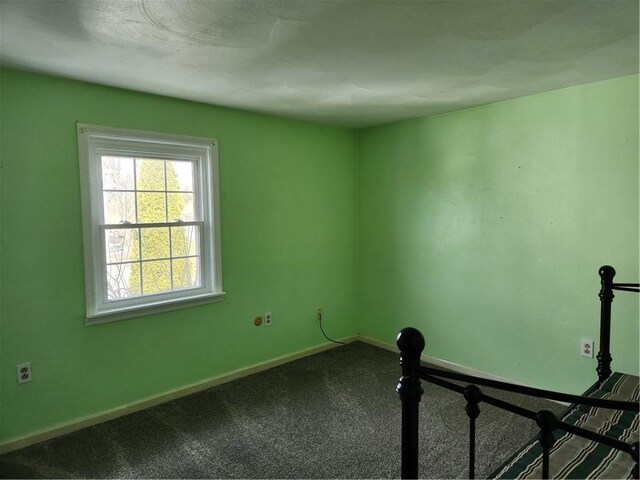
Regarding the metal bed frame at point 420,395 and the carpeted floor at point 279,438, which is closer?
the metal bed frame at point 420,395

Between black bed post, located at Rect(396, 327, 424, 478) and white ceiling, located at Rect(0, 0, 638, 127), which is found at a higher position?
white ceiling, located at Rect(0, 0, 638, 127)

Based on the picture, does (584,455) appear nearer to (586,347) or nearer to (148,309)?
(586,347)

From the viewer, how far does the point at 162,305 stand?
2.93 meters

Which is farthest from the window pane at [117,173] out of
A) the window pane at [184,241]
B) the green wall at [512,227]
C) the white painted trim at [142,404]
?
the green wall at [512,227]

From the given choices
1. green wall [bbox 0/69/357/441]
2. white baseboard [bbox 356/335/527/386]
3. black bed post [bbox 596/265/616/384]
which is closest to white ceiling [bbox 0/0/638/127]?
green wall [bbox 0/69/357/441]

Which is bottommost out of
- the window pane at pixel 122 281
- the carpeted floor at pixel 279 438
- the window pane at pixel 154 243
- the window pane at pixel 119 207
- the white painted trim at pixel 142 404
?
the carpeted floor at pixel 279 438

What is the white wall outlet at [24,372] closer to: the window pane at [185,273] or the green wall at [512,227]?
the window pane at [185,273]

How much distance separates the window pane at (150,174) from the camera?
286 cm

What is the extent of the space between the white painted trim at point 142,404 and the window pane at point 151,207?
1301 mm

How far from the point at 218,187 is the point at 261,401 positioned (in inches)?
66.4

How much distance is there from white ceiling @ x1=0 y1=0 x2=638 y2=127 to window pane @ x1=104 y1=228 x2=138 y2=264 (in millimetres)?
983

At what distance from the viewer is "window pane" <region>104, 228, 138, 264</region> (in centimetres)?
275

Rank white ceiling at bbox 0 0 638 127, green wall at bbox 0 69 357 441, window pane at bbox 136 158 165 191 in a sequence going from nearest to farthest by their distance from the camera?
white ceiling at bbox 0 0 638 127, green wall at bbox 0 69 357 441, window pane at bbox 136 158 165 191

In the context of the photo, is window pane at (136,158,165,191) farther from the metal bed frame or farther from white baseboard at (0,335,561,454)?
the metal bed frame
